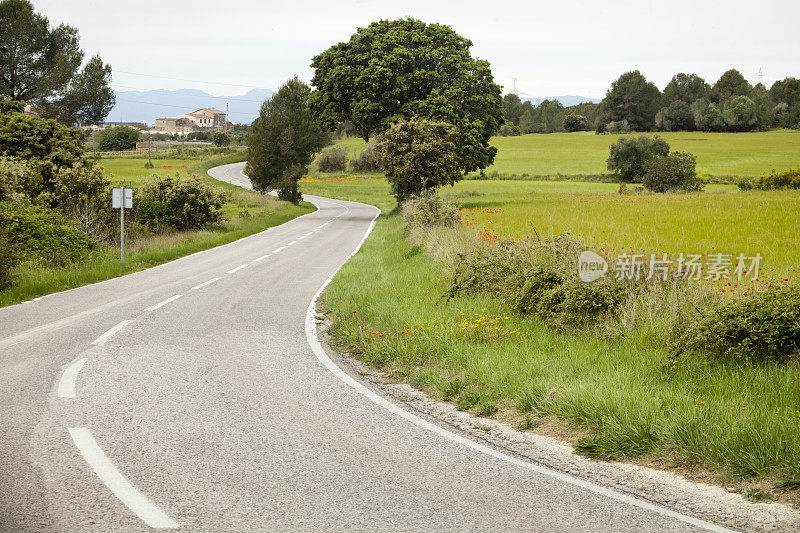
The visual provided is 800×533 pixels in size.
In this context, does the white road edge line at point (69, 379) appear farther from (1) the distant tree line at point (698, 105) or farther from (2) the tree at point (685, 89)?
(2) the tree at point (685, 89)

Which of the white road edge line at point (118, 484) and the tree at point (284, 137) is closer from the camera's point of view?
the white road edge line at point (118, 484)

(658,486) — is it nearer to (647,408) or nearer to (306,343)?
(647,408)

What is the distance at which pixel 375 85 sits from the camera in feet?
118

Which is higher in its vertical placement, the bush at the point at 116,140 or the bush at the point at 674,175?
the bush at the point at 116,140

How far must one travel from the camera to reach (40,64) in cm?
5194

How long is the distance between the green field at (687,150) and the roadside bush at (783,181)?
1598 cm

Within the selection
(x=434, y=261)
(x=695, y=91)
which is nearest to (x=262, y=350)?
(x=434, y=261)

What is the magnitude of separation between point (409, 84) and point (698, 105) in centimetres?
9030

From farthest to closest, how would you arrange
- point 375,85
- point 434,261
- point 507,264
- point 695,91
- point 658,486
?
point 695,91
point 375,85
point 434,261
point 507,264
point 658,486

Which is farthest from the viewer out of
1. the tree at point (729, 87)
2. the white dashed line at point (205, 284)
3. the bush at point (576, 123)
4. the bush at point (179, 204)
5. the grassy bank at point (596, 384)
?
the bush at point (576, 123)

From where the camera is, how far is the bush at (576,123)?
138 meters

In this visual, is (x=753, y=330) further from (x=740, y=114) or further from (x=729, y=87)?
(x=729, y=87)

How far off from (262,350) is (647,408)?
5292mm

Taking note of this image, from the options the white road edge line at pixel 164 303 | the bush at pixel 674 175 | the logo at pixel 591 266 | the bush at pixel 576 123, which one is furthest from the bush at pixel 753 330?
the bush at pixel 576 123
